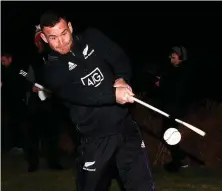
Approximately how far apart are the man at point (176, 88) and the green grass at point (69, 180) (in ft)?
1.03

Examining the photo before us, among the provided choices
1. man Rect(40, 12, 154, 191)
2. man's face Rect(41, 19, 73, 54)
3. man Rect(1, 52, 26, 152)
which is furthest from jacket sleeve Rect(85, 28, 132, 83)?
man Rect(1, 52, 26, 152)

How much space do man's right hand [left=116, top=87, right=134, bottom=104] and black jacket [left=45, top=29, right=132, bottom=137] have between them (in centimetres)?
5

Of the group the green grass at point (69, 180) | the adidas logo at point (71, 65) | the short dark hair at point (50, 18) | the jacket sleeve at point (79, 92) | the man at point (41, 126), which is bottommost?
the green grass at point (69, 180)

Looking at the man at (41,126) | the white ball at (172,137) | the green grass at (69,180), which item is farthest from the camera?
the man at (41,126)

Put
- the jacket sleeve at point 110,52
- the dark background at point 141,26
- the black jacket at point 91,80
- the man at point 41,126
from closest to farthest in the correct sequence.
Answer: the black jacket at point 91,80, the jacket sleeve at point 110,52, the man at point 41,126, the dark background at point 141,26

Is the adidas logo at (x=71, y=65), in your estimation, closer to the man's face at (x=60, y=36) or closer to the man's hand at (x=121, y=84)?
the man's face at (x=60, y=36)

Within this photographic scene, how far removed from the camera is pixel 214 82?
12.6 m

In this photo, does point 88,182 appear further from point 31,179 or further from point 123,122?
point 31,179

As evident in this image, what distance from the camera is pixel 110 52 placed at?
4348 millimetres

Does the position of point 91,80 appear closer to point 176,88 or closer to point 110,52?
point 110,52

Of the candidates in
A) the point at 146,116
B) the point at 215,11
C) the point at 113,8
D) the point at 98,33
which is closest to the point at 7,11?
the point at 113,8

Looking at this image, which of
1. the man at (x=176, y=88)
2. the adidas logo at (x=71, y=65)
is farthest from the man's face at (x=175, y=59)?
the adidas logo at (x=71, y=65)

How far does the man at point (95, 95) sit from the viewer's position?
415cm

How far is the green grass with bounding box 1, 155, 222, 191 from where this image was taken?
23.4 ft
